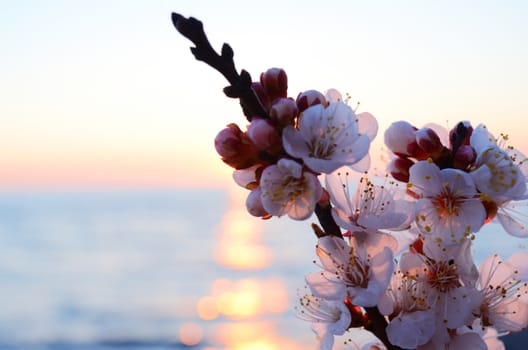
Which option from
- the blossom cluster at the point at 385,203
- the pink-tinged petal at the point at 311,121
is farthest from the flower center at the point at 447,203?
the pink-tinged petal at the point at 311,121

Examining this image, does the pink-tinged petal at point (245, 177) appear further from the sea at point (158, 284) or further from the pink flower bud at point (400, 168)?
the sea at point (158, 284)

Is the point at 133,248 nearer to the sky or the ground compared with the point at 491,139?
nearer to the sky

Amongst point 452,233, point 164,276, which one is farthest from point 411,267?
point 164,276

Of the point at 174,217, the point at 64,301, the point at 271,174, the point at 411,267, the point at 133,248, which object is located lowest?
the point at 411,267

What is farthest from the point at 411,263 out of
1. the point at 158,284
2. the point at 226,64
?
the point at 158,284

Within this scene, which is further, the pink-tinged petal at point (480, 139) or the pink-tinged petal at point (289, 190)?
the pink-tinged petal at point (480, 139)

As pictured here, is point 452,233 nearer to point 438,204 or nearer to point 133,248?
point 438,204
